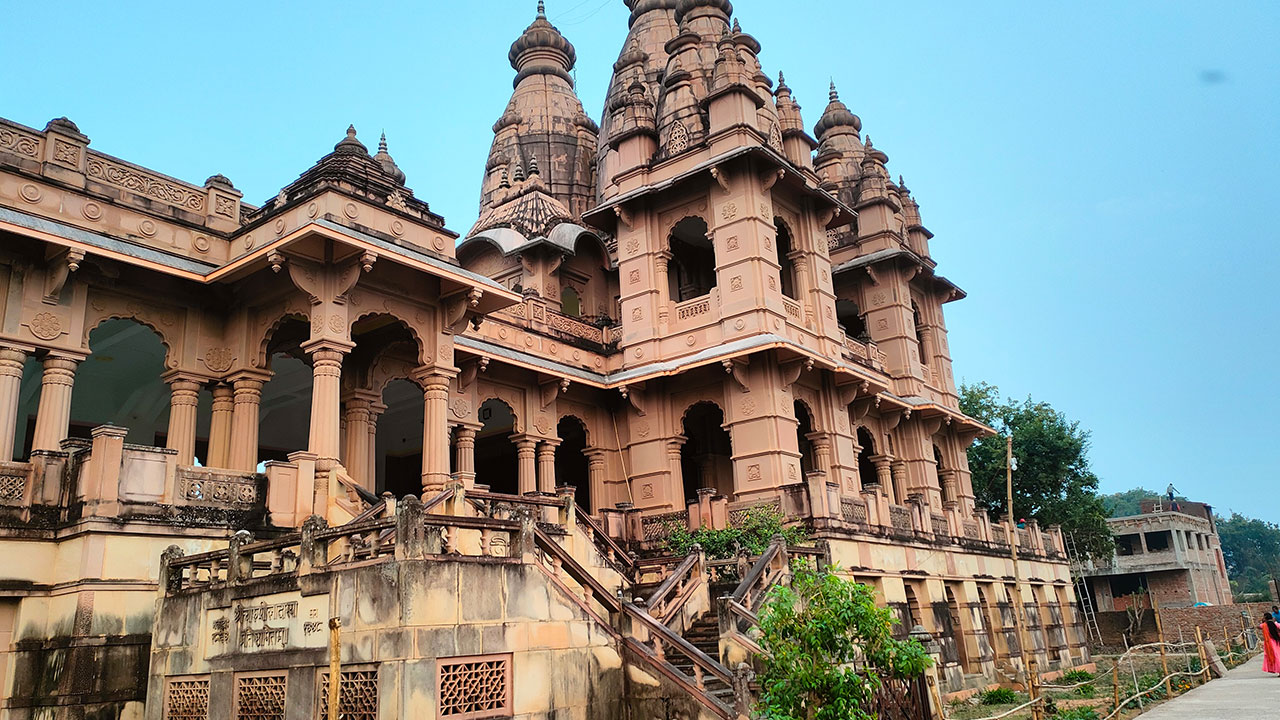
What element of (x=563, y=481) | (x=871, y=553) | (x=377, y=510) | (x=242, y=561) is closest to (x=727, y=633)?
(x=377, y=510)

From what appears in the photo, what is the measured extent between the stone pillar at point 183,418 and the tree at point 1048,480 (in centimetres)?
3442

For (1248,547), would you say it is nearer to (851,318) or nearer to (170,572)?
(851,318)

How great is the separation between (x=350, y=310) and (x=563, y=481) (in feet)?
49.9

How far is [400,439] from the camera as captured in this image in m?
26.8

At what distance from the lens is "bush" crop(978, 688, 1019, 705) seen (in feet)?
62.3

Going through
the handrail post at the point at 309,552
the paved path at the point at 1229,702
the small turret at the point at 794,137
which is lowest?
the paved path at the point at 1229,702

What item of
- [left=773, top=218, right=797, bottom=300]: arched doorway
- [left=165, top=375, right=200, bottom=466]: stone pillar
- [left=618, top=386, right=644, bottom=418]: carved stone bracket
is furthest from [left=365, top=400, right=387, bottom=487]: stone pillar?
[left=773, top=218, right=797, bottom=300]: arched doorway

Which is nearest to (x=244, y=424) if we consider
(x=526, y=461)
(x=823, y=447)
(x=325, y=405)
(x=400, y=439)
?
(x=325, y=405)

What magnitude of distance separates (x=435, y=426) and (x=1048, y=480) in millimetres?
33455

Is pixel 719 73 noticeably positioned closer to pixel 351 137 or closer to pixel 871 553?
pixel 351 137

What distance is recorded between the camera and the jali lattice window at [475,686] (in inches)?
361

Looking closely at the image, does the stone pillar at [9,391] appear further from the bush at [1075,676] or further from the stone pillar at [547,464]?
the bush at [1075,676]

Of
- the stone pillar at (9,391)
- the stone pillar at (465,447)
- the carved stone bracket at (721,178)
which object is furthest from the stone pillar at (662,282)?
the stone pillar at (9,391)

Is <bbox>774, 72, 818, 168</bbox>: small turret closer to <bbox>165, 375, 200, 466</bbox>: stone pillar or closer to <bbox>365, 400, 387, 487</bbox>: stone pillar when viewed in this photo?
<bbox>365, 400, 387, 487</bbox>: stone pillar
